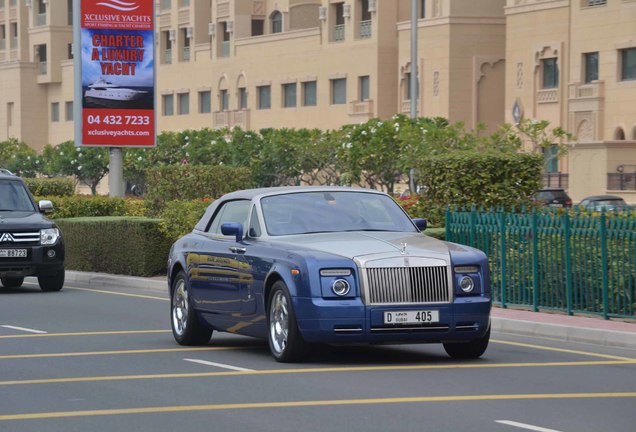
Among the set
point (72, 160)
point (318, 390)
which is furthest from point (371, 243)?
point (72, 160)

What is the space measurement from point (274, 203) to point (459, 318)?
103 inches

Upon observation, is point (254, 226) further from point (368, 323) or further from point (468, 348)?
point (468, 348)

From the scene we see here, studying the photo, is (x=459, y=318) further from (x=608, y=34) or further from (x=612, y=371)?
(x=608, y=34)

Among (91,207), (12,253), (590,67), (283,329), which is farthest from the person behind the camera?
(590,67)

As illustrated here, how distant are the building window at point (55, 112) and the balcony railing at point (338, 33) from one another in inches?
1373

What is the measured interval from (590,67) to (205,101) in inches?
1382

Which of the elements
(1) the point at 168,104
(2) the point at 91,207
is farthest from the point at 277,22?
(2) the point at 91,207

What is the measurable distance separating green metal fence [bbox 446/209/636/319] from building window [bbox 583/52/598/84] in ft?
138

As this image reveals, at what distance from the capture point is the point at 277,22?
9012 centimetres

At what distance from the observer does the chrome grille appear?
Answer: 13578mm

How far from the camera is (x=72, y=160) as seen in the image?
82.7 m

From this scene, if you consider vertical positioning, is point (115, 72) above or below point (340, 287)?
above

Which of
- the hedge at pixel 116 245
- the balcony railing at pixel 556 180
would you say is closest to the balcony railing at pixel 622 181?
the balcony railing at pixel 556 180

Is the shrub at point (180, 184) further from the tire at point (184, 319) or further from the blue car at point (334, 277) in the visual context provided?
the blue car at point (334, 277)
